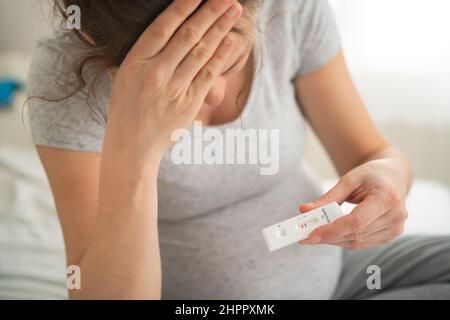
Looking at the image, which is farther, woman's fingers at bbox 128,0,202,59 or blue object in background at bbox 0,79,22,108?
blue object in background at bbox 0,79,22,108

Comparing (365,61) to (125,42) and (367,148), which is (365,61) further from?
(125,42)

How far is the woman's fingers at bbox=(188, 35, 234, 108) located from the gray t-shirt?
108mm

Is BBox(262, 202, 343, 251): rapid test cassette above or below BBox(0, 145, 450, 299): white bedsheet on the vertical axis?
above

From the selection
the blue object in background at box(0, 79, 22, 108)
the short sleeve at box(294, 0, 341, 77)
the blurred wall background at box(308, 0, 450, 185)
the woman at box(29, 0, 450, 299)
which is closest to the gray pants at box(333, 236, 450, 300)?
the woman at box(29, 0, 450, 299)

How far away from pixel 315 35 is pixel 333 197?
0.71 feet

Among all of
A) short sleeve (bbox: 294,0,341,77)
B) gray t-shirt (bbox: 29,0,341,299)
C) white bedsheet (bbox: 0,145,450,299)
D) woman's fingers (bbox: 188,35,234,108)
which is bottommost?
white bedsheet (bbox: 0,145,450,299)

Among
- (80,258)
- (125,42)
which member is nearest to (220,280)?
(80,258)

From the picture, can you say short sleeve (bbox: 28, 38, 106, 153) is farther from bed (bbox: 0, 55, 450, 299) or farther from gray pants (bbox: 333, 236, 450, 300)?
gray pants (bbox: 333, 236, 450, 300)

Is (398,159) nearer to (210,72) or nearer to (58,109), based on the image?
(210,72)

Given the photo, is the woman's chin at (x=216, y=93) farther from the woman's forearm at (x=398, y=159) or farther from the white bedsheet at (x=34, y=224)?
the white bedsheet at (x=34, y=224)

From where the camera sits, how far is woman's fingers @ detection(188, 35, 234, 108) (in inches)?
16.5

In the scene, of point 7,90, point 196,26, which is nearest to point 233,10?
point 196,26

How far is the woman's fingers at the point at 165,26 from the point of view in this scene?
0.39 metres

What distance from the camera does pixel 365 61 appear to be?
608mm
